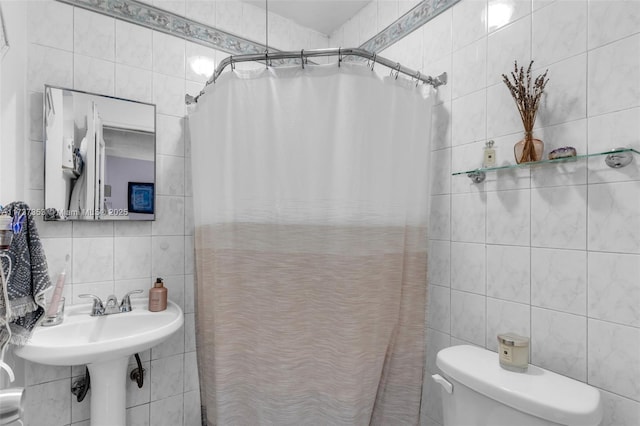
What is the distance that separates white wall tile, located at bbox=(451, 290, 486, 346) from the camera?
56.2 inches

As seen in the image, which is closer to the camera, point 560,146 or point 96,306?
point 560,146

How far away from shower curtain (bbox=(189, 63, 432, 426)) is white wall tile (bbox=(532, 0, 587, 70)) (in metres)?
0.51

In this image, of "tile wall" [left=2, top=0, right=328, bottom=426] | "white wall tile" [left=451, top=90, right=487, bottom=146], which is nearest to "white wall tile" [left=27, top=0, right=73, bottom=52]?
"tile wall" [left=2, top=0, right=328, bottom=426]

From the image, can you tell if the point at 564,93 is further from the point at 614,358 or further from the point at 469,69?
the point at 614,358

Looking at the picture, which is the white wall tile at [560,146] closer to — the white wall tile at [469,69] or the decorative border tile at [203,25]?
the white wall tile at [469,69]

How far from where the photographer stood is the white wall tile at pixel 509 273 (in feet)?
4.19

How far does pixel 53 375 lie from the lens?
152 centimetres

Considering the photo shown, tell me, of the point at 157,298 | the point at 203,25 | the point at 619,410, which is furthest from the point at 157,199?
the point at 619,410

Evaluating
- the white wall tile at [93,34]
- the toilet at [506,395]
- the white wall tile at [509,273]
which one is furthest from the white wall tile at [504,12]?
the white wall tile at [93,34]

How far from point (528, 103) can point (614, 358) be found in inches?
34.9

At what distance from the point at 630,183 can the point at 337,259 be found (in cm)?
97

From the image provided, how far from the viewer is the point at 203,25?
1.94 metres

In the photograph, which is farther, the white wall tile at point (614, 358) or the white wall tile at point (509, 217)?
the white wall tile at point (509, 217)

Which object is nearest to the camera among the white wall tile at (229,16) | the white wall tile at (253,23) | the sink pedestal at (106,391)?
the sink pedestal at (106,391)
